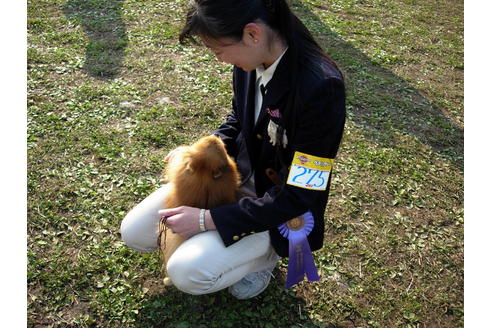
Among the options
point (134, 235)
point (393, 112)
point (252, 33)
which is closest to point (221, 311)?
point (134, 235)

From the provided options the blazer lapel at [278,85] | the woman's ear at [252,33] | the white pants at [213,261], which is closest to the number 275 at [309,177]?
the blazer lapel at [278,85]

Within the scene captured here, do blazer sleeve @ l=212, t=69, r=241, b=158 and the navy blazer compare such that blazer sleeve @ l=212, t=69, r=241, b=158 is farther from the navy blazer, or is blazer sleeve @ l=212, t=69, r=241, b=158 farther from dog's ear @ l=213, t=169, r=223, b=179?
dog's ear @ l=213, t=169, r=223, b=179

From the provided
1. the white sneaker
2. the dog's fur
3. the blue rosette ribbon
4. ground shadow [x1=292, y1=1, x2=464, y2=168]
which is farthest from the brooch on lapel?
ground shadow [x1=292, y1=1, x2=464, y2=168]

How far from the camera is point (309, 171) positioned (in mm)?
1945

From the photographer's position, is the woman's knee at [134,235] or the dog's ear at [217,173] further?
the woman's knee at [134,235]

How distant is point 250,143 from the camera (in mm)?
2270

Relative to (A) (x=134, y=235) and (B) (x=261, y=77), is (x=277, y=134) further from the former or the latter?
(A) (x=134, y=235)

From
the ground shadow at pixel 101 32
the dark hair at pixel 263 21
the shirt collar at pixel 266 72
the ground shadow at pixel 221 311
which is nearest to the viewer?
the dark hair at pixel 263 21

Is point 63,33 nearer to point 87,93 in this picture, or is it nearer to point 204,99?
point 87,93

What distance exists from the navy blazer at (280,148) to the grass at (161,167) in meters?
0.69

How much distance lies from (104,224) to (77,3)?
15.3ft

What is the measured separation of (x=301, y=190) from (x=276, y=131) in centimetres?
31

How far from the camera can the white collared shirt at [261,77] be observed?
6.51 ft

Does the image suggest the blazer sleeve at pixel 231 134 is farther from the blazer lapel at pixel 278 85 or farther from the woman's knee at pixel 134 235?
the woman's knee at pixel 134 235
